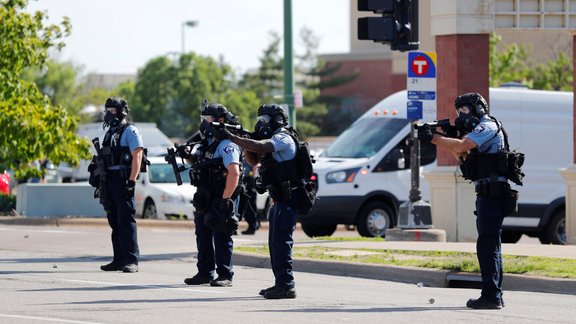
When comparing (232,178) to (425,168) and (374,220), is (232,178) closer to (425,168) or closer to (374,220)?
(374,220)

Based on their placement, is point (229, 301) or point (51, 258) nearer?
point (229, 301)

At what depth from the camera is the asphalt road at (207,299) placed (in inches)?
426

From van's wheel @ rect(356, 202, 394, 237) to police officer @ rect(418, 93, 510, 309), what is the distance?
10.6 m

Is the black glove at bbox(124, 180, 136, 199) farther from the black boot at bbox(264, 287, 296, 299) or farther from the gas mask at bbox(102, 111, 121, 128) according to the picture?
the black boot at bbox(264, 287, 296, 299)

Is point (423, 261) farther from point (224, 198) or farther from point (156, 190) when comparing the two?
point (156, 190)

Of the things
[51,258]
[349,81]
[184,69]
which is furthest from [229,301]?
[349,81]

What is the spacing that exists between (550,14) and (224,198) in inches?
320

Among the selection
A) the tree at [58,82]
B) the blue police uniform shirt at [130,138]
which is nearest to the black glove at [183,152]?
the blue police uniform shirt at [130,138]

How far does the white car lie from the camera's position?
2552 cm

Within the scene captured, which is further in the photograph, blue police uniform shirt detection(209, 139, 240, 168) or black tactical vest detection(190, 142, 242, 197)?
black tactical vest detection(190, 142, 242, 197)

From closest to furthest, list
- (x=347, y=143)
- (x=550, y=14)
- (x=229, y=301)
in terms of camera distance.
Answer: (x=229, y=301) → (x=550, y=14) → (x=347, y=143)

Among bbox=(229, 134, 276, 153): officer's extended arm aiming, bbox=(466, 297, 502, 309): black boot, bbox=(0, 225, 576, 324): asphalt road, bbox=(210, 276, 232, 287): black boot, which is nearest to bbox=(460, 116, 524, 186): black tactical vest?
bbox=(466, 297, 502, 309): black boot

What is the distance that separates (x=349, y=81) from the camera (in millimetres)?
88812

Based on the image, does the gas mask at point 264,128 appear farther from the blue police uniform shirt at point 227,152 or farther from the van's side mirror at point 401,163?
the van's side mirror at point 401,163
